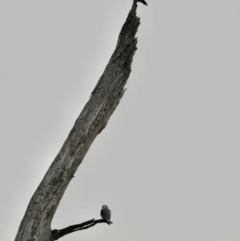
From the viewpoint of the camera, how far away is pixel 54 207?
5.54 meters

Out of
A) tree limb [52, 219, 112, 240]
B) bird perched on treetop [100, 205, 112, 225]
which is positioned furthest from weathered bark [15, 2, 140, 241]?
bird perched on treetop [100, 205, 112, 225]

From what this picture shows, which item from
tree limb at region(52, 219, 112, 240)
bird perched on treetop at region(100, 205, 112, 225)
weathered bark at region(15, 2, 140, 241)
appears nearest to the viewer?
weathered bark at region(15, 2, 140, 241)

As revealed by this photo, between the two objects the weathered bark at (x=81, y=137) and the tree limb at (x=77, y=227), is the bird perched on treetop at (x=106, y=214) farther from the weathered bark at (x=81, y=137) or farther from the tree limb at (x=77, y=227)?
the weathered bark at (x=81, y=137)

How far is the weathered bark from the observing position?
17.9 ft

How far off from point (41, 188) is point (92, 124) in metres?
0.97

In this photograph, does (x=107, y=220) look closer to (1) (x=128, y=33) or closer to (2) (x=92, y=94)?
(2) (x=92, y=94)

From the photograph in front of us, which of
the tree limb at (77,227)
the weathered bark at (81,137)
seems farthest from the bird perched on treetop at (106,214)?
the weathered bark at (81,137)

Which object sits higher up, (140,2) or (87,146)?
(140,2)

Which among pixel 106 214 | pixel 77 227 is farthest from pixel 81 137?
pixel 77 227

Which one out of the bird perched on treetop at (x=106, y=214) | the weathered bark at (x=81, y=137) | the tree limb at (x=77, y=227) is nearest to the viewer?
the weathered bark at (x=81, y=137)

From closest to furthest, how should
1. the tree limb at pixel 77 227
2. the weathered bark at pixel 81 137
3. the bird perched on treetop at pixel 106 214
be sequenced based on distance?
the weathered bark at pixel 81 137
the tree limb at pixel 77 227
the bird perched on treetop at pixel 106 214

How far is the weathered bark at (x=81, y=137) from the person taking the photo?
546 cm

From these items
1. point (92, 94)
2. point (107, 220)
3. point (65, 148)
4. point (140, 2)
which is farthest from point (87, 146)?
point (140, 2)

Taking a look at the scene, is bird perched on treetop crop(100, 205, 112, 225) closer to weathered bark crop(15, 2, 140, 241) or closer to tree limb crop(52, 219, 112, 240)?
tree limb crop(52, 219, 112, 240)
